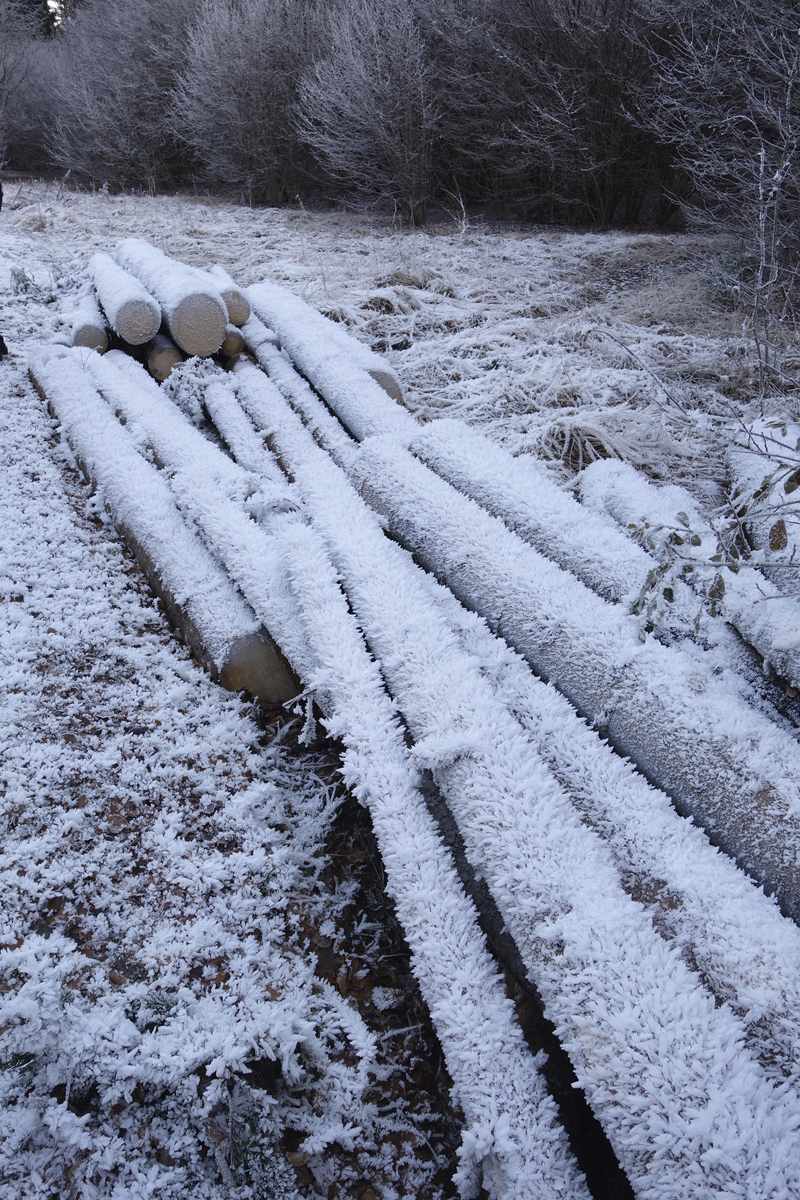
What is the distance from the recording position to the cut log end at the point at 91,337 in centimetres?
410

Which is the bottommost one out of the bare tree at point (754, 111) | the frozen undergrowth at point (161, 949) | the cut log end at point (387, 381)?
the frozen undergrowth at point (161, 949)

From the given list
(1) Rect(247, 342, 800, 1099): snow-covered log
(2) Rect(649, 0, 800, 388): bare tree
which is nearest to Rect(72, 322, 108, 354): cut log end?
(1) Rect(247, 342, 800, 1099): snow-covered log

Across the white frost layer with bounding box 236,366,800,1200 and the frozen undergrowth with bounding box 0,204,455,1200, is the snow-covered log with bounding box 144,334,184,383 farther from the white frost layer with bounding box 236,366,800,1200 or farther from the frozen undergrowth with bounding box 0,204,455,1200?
the white frost layer with bounding box 236,366,800,1200

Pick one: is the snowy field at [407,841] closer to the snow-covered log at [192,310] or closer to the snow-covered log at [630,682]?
the snow-covered log at [630,682]

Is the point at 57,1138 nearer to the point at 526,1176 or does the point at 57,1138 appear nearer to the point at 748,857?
the point at 526,1176

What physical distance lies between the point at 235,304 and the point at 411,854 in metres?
3.78

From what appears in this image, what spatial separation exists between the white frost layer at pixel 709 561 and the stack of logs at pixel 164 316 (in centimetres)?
256

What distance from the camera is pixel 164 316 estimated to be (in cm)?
400

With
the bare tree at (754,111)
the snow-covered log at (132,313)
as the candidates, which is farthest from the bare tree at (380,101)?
the snow-covered log at (132,313)

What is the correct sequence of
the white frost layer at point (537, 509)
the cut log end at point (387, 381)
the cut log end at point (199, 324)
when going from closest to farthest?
1. the white frost layer at point (537, 509)
2. the cut log end at point (387, 381)
3. the cut log end at point (199, 324)

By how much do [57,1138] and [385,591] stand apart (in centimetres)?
147

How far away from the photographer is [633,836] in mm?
1441

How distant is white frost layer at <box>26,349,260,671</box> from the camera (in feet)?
7.49

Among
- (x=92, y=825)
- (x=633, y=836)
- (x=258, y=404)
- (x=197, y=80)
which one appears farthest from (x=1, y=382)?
(x=197, y=80)
